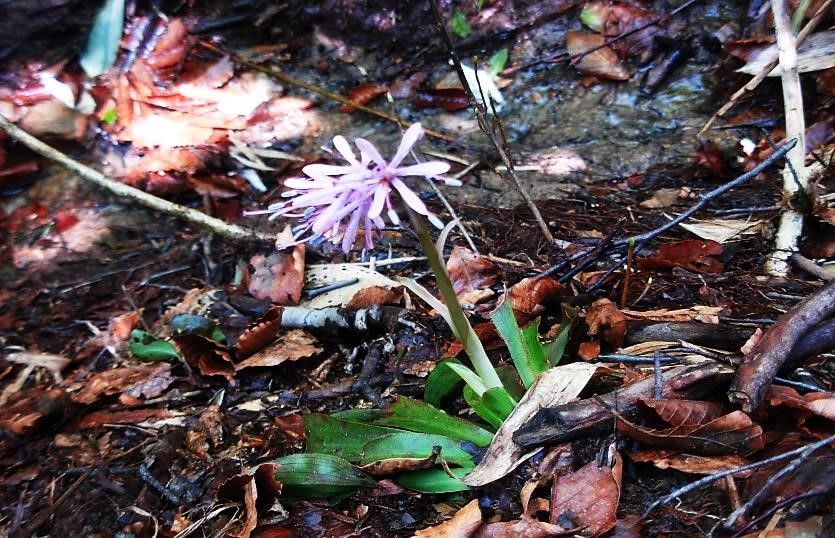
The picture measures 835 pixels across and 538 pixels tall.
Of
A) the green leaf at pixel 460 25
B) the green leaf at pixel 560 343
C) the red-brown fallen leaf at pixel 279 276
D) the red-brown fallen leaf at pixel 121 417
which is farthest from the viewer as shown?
the green leaf at pixel 460 25

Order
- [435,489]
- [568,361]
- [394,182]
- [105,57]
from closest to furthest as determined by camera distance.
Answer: [394,182]
[435,489]
[568,361]
[105,57]

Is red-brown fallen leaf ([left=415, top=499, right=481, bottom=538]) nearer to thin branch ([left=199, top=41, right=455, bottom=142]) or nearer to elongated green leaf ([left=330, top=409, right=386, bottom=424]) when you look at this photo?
elongated green leaf ([left=330, top=409, right=386, bottom=424])

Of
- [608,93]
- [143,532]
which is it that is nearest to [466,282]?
[143,532]

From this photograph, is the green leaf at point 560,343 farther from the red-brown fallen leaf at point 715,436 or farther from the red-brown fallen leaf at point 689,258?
the red-brown fallen leaf at point 689,258

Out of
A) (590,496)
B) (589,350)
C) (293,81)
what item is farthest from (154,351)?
(293,81)

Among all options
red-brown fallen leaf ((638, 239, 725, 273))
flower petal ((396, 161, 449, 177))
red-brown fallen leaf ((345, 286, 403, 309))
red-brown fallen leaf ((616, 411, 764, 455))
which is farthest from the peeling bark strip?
red-brown fallen leaf ((345, 286, 403, 309))

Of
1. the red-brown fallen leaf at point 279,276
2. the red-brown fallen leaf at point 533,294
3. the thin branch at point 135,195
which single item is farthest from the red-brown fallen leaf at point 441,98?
the red-brown fallen leaf at point 533,294

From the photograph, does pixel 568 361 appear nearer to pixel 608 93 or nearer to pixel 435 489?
pixel 435 489
